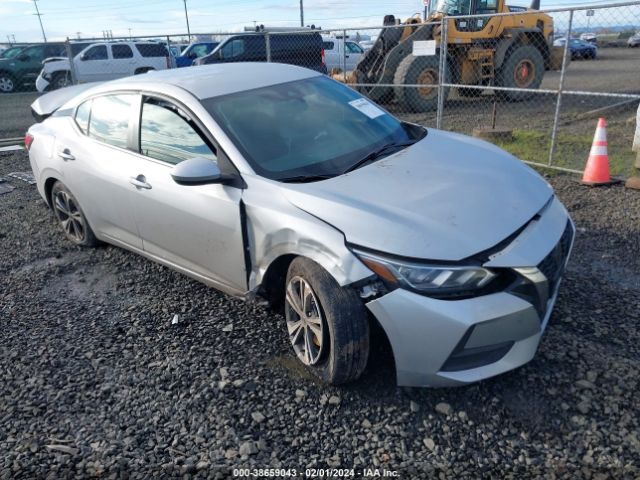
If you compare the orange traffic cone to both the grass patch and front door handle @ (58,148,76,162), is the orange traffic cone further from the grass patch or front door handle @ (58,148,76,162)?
front door handle @ (58,148,76,162)

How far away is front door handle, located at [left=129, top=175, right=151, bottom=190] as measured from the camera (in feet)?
12.0

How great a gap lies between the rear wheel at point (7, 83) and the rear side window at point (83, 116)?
66.0 ft

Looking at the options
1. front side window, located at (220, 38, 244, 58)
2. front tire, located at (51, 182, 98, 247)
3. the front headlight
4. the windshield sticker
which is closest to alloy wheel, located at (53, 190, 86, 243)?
front tire, located at (51, 182, 98, 247)

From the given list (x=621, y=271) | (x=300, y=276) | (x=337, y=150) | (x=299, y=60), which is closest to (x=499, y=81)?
(x=299, y=60)

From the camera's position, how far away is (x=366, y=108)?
3.98 meters

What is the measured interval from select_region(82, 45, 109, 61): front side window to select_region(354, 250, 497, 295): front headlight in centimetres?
1911

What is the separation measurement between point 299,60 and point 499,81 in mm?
5864

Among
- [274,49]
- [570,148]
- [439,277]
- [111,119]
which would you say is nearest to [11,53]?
[274,49]

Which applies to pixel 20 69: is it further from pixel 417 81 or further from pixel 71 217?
pixel 71 217

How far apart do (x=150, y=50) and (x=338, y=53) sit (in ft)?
22.3

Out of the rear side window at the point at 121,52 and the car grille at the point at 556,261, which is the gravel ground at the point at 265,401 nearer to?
the car grille at the point at 556,261

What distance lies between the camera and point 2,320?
3852 mm

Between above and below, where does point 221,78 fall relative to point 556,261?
above

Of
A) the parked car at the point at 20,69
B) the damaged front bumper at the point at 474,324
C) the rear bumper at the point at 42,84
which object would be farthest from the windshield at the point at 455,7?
the parked car at the point at 20,69
